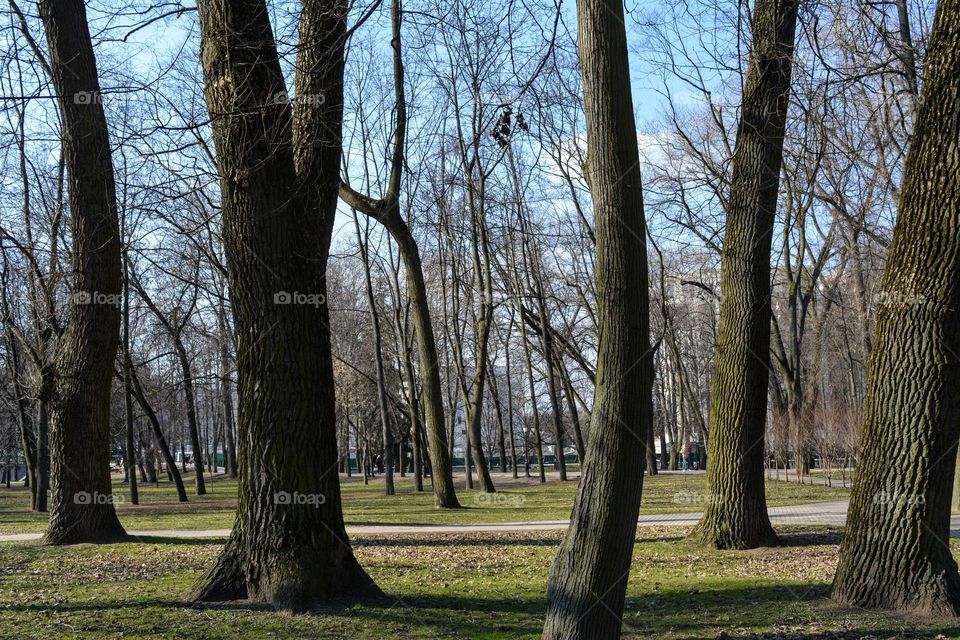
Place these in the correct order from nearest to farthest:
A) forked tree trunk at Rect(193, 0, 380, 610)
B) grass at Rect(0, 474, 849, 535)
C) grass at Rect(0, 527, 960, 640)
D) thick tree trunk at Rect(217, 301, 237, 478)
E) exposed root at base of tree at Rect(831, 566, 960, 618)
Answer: grass at Rect(0, 527, 960, 640), exposed root at base of tree at Rect(831, 566, 960, 618), forked tree trunk at Rect(193, 0, 380, 610), grass at Rect(0, 474, 849, 535), thick tree trunk at Rect(217, 301, 237, 478)

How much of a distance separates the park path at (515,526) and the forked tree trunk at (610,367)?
9079mm

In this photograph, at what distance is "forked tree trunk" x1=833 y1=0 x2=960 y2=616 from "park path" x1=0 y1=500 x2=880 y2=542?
274 inches

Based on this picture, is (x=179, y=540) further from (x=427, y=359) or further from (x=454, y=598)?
(x=427, y=359)

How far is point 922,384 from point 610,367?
3.16 meters

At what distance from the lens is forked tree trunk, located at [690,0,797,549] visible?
9883mm

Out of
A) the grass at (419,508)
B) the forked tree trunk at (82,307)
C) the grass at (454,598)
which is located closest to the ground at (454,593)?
the grass at (454,598)

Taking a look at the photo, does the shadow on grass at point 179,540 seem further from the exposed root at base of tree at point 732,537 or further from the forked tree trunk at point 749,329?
the forked tree trunk at point 749,329

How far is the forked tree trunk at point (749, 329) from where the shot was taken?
9883mm

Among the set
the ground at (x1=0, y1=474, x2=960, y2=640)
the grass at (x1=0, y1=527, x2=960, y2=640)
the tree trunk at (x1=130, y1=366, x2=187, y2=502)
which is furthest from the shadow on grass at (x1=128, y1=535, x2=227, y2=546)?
the tree trunk at (x1=130, y1=366, x2=187, y2=502)

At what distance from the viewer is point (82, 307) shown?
12.0m

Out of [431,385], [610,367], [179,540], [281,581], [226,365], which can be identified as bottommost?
[179,540]

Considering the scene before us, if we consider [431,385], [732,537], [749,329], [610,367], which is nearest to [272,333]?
[610,367]

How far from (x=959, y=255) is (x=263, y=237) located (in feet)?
18.8

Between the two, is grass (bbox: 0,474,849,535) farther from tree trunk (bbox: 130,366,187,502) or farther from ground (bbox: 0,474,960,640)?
ground (bbox: 0,474,960,640)
